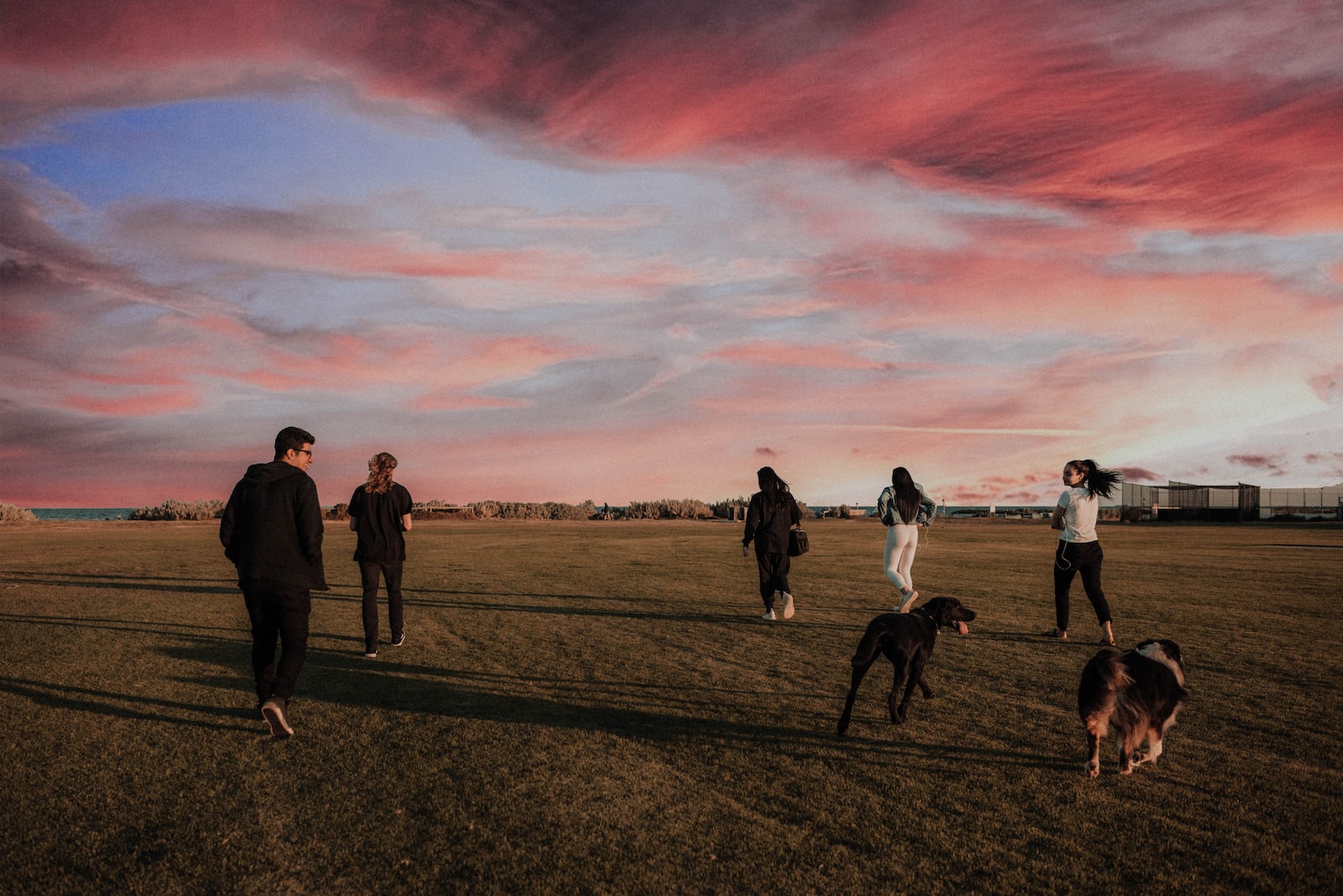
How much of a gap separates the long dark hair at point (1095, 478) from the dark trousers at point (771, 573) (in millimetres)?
4019

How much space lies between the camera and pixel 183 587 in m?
15.4

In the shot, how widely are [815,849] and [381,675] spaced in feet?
17.6

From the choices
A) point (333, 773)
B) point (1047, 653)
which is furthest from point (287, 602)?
point (1047, 653)

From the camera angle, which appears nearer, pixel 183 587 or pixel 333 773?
pixel 333 773

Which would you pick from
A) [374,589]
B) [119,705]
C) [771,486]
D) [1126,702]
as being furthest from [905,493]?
[119,705]

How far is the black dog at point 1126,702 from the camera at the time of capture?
482cm

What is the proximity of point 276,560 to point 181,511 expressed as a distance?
53.4 meters

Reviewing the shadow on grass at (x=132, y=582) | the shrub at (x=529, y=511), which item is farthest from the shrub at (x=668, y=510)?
the shadow on grass at (x=132, y=582)

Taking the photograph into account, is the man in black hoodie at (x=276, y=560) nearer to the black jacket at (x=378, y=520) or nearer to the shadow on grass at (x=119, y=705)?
the shadow on grass at (x=119, y=705)

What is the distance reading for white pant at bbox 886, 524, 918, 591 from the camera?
35.7ft

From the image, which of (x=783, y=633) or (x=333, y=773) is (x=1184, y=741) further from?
(x=333, y=773)

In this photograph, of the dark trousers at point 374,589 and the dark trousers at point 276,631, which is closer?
the dark trousers at point 276,631

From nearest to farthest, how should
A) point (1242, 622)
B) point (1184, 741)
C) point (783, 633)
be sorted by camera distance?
point (1184, 741) → point (783, 633) → point (1242, 622)

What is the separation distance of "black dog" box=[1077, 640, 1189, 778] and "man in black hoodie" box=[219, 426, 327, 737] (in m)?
5.40
